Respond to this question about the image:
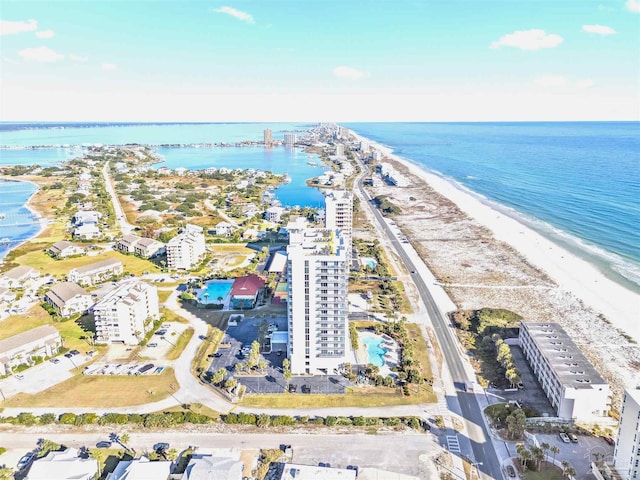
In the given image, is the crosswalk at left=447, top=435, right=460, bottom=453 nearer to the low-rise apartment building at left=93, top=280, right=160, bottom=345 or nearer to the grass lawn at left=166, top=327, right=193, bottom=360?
the grass lawn at left=166, top=327, right=193, bottom=360

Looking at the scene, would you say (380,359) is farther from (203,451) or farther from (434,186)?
(434,186)

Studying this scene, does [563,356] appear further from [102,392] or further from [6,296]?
[6,296]

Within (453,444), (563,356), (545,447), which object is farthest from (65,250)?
(545,447)

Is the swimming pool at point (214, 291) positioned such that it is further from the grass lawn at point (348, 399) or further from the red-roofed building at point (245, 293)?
the grass lawn at point (348, 399)

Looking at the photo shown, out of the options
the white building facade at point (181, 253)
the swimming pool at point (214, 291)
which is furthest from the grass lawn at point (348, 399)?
the white building facade at point (181, 253)

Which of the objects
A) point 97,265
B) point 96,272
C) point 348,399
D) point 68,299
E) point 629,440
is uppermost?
point 629,440

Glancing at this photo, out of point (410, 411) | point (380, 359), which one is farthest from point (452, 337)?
point (410, 411)

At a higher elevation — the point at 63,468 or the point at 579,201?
the point at 579,201
